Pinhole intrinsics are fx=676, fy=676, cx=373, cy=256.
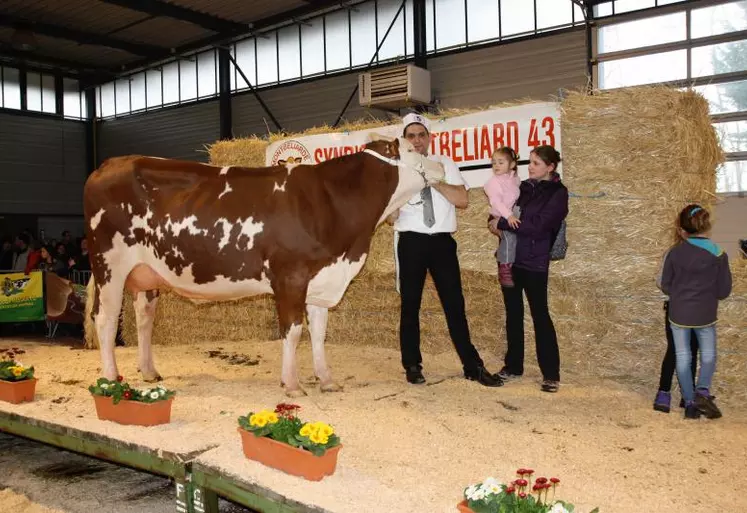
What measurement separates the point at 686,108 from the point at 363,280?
323 centimetres

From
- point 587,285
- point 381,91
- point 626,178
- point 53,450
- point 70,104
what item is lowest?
point 53,450

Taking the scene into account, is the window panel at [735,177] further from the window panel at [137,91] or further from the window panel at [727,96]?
the window panel at [137,91]

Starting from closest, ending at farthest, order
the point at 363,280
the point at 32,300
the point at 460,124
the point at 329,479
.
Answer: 1. the point at 329,479
2. the point at 460,124
3. the point at 363,280
4. the point at 32,300

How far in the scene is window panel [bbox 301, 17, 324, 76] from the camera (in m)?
15.0

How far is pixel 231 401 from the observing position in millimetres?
4418

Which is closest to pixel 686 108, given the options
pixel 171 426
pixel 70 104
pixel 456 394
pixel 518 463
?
pixel 456 394

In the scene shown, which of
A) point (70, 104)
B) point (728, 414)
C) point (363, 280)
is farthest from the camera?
point (70, 104)

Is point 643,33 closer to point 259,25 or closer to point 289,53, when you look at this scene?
point 289,53

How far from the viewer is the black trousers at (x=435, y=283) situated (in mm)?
4785

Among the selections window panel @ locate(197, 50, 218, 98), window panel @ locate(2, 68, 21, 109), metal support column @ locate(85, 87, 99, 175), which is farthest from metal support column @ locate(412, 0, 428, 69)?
window panel @ locate(2, 68, 21, 109)

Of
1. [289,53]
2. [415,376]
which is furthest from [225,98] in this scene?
[415,376]

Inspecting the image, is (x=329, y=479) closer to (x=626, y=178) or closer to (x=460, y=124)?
(x=626, y=178)

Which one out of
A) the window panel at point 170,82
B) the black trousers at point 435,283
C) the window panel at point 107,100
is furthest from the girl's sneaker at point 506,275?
the window panel at point 107,100

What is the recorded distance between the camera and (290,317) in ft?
14.5
